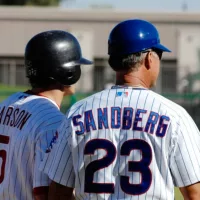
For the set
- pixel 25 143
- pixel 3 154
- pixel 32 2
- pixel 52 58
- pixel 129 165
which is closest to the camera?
pixel 129 165

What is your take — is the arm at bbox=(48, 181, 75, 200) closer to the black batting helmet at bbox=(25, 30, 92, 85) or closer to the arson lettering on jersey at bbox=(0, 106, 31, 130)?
the arson lettering on jersey at bbox=(0, 106, 31, 130)

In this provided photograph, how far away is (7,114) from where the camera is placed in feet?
16.2

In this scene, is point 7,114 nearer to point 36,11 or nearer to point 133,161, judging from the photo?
point 133,161

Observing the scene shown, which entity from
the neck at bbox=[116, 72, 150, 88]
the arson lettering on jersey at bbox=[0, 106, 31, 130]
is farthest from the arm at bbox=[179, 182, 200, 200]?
the arson lettering on jersey at bbox=[0, 106, 31, 130]

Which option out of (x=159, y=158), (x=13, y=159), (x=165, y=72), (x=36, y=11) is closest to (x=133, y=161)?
(x=159, y=158)

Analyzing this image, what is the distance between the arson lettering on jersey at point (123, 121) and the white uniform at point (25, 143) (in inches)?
14.1

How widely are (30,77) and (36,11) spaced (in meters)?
36.6

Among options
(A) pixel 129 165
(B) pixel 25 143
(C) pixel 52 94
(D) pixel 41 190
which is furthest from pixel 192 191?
(C) pixel 52 94

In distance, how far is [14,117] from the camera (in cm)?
484

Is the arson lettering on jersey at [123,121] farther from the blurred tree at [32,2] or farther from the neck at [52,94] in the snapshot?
the blurred tree at [32,2]

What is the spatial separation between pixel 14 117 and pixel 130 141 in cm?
106

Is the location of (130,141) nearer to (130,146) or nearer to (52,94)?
(130,146)

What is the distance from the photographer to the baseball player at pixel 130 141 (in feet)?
13.2

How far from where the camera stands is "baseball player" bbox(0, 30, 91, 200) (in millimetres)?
4578
